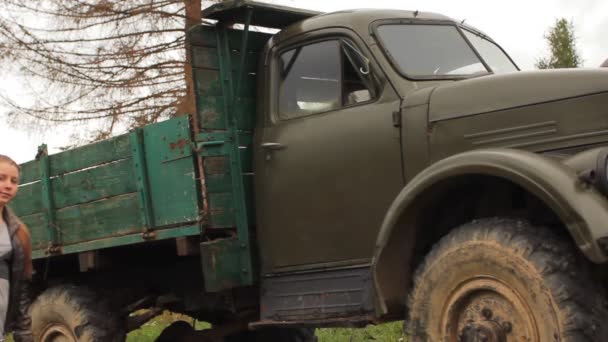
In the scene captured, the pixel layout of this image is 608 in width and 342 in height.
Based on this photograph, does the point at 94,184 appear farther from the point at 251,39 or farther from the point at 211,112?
the point at 251,39

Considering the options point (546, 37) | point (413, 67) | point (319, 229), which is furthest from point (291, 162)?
point (546, 37)

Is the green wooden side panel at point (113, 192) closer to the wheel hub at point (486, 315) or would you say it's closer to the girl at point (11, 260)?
the girl at point (11, 260)

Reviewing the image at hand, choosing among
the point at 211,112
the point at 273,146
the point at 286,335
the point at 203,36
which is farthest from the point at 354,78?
the point at 286,335

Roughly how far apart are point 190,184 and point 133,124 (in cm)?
489

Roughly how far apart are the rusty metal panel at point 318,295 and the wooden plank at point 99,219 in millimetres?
1050

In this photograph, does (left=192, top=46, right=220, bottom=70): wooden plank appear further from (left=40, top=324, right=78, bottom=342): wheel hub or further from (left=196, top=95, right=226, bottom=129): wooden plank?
(left=40, top=324, right=78, bottom=342): wheel hub

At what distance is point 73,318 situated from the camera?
21.6ft

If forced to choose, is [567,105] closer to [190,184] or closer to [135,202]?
[190,184]

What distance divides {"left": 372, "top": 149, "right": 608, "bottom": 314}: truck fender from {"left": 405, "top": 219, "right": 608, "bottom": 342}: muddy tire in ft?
0.60

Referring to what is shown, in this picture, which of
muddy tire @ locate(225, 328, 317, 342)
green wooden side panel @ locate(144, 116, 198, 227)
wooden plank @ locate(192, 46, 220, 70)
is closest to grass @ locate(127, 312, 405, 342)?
muddy tire @ locate(225, 328, 317, 342)

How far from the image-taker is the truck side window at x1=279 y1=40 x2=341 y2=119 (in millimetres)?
5500

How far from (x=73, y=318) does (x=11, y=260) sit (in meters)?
2.36

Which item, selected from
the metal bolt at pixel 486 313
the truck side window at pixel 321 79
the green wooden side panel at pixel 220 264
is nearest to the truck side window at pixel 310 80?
the truck side window at pixel 321 79

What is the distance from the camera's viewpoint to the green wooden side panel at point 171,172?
5.73m
